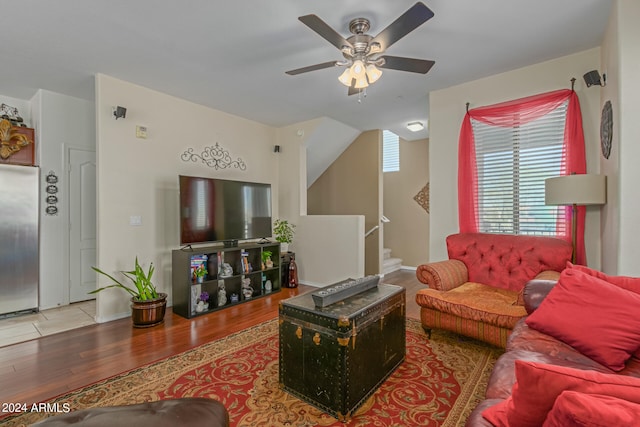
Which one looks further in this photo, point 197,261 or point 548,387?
point 197,261

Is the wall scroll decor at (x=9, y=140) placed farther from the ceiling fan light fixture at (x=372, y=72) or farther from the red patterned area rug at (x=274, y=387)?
the ceiling fan light fixture at (x=372, y=72)

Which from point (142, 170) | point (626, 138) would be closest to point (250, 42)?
point (142, 170)

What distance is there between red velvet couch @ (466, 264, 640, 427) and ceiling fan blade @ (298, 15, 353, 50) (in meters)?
1.96

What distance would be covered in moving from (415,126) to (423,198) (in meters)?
1.54

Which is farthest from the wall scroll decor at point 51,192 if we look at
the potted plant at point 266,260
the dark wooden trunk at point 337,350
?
the dark wooden trunk at point 337,350

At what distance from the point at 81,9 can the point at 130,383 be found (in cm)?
266

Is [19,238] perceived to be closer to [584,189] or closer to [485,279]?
[485,279]

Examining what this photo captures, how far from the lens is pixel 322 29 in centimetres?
196

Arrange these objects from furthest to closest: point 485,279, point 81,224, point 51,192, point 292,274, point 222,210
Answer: point 292,274 < point 81,224 < point 222,210 < point 51,192 < point 485,279

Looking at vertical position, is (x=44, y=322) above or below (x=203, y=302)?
below

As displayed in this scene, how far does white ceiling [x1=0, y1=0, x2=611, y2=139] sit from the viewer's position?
2189 mm

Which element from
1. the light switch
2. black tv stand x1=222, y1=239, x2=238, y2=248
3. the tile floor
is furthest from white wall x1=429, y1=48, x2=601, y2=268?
the tile floor

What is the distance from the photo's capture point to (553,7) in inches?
86.4

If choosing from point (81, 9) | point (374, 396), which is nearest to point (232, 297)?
point (374, 396)
